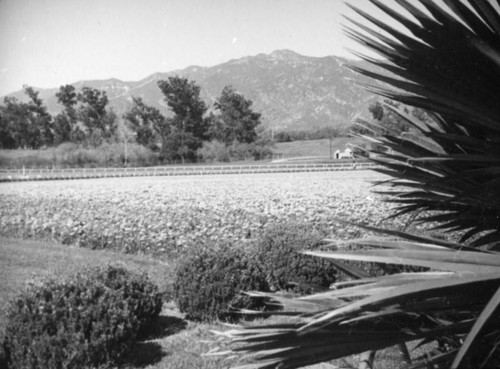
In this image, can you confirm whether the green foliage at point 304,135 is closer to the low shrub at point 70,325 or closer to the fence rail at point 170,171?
the fence rail at point 170,171

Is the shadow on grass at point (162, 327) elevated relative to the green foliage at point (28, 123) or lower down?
lower down

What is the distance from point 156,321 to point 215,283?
0.77 meters

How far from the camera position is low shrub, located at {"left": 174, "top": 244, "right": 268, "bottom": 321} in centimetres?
584

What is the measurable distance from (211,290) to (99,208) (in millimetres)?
10240

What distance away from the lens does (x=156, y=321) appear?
5727 mm

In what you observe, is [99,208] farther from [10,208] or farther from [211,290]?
[211,290]

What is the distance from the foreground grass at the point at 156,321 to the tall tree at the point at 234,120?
2982 inches

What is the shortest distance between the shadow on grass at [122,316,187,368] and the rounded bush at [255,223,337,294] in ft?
4.41

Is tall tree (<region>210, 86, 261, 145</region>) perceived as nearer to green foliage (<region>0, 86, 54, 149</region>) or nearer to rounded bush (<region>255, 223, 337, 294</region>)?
green foliage (<region>0, 86, 54, 149</region>)

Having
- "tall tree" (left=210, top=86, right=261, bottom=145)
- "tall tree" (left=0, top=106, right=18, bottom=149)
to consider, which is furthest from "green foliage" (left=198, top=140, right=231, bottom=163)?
"tall tree" (left=0, top=106, right=18, bottom=149)

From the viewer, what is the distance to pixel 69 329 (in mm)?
4184

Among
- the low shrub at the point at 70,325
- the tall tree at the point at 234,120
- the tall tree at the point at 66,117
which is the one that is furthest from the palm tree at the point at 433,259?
the tall tree at the point at 66,117

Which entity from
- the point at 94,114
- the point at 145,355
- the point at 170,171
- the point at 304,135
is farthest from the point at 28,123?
the point at 145,355

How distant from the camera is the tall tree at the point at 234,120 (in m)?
86.4
